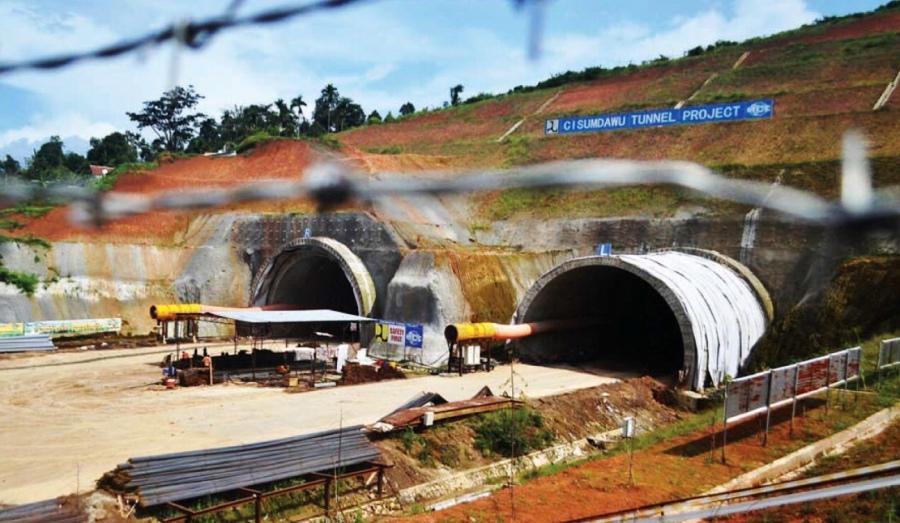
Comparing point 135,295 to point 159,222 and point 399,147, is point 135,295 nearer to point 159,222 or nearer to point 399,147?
point 159,222

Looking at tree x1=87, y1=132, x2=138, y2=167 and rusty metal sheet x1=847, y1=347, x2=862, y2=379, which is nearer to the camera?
rusty metal sheet x1=847, y1=347, x2=862, y2=379

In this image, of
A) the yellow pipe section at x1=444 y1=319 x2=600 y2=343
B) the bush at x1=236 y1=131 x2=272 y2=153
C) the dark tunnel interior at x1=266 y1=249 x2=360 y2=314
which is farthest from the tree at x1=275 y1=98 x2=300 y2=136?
the yellow pipe section at x1=444 y1=319 x2=600 y2=343

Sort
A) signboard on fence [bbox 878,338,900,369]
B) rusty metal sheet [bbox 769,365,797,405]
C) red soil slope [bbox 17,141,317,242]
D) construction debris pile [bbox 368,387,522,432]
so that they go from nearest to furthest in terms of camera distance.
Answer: construction debris pile [bbox 368,387,522,432] < rusty metal sheet [bbox 769,365,797,405] < signboard on fence [bbox 878,338,900,369] < red soil slope [bbox 17,141,317,242]

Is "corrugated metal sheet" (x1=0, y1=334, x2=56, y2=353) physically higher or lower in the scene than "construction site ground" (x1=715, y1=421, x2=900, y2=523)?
lower

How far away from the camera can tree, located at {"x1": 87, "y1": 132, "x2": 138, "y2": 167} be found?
5041 cm

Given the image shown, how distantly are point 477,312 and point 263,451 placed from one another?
19.8 m

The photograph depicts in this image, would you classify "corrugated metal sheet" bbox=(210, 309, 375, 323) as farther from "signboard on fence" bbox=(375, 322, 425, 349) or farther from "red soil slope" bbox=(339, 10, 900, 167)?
"red soil slope" bbox=(339, 10, 900, 167)

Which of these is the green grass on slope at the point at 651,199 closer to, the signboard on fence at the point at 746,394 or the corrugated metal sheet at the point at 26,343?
the signboard on fence at the point at 746,394

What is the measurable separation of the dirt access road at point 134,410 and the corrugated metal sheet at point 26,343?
1.15 meters

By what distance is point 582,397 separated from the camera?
23.1 meters

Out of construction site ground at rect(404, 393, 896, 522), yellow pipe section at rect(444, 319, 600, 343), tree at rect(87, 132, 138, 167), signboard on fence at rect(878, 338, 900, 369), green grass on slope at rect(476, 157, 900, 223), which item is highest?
tree at rect(87, 132, 138, 167)

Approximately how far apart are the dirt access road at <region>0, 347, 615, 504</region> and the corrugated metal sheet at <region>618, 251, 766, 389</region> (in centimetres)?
385

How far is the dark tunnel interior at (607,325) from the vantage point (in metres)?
31.7

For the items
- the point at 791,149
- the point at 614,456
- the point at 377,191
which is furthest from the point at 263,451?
the point at 791,149
